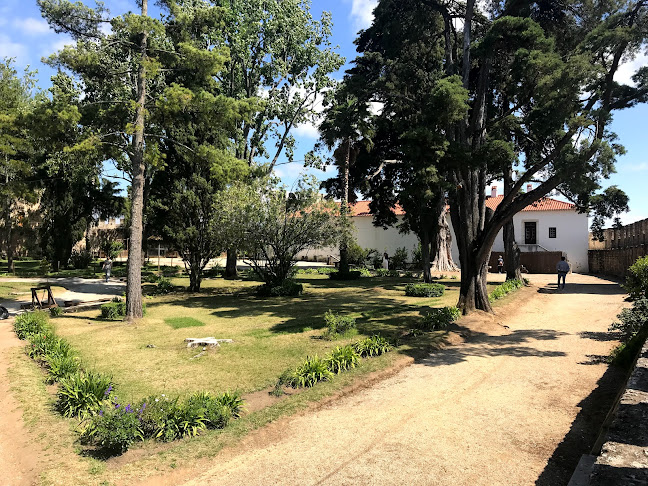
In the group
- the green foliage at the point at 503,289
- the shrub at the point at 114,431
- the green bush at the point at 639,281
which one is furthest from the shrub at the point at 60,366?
the green foliage at the point at 503,289

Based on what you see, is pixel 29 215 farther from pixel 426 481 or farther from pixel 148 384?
pixel 426 481

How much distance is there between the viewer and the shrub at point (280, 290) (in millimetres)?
19034

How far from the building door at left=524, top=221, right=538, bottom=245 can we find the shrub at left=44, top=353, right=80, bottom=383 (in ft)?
121

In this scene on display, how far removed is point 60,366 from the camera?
723 centimetres

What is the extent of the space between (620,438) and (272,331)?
28.8ft

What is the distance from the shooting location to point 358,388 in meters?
6.85

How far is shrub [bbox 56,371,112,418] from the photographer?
5.73 m

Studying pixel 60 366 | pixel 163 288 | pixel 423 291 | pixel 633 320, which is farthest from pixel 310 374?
pixel 163 288

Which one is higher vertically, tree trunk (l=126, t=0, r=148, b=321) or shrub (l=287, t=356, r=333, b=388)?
tree trunk (l=126, t=0, r=148, b=321)

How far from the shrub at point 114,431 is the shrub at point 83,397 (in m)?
0.73

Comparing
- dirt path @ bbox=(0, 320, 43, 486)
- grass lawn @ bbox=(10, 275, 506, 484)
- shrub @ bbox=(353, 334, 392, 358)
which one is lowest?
dirt path @ bbox=(0, 320, 43, 486)

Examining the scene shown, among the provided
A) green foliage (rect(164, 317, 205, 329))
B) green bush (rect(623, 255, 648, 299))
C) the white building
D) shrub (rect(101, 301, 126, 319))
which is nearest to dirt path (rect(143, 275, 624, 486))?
green bush (rect(623, 255, 648, 299))

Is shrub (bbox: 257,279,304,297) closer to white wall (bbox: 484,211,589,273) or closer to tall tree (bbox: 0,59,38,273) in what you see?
tall tree (bbox: 0,59,38,273)

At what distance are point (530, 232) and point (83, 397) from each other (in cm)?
3816
